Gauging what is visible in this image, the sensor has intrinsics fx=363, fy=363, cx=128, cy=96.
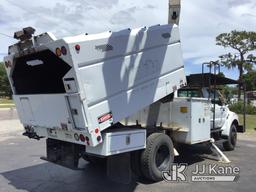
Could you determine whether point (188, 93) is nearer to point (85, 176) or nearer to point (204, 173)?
point (204, 173)

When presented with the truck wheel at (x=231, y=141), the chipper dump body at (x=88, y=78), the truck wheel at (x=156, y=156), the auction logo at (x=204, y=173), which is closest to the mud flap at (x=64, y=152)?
the chipper dump body at (x=88, y=78)

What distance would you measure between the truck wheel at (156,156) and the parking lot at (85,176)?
0.87ft

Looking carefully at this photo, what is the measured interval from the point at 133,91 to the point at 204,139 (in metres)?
3.00

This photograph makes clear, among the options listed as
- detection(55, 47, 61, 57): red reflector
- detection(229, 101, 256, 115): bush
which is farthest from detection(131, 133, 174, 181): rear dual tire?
detection(229, 101, 256, 115): bush

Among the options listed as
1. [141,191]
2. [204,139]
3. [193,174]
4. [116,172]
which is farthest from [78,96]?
[204,139]

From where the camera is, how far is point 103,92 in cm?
602

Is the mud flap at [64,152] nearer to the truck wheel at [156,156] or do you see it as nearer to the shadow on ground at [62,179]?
the shadow on ground at [62,179]

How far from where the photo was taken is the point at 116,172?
6.73m

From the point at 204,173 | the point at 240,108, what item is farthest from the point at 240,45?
the point at 204,173

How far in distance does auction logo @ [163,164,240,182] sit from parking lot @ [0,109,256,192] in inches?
7.1

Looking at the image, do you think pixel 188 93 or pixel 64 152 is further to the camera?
pixel 188 93

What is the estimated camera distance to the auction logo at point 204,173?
759cm

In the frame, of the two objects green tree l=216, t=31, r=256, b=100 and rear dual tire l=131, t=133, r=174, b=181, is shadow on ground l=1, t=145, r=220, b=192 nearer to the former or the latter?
rear dual tire l=131, t=133, r=174, b=181

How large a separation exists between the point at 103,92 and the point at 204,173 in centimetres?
351
